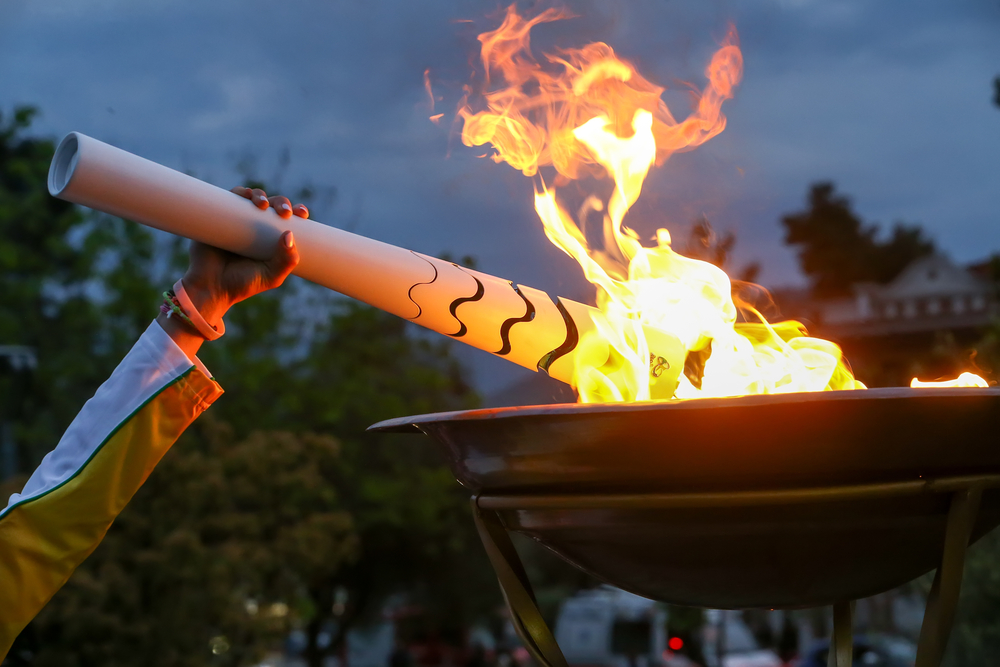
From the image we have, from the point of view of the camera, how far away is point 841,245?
40719 mm

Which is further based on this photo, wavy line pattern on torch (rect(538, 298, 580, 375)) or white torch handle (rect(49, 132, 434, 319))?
wavy line pattern on torch (rect(538, 298, 580, 375))

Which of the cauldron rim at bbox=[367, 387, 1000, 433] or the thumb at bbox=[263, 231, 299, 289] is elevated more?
the thumb at bbox=[263, 231, 299, 289]

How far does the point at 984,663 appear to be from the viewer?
5902 millimetres

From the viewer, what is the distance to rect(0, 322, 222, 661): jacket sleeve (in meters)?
1.84

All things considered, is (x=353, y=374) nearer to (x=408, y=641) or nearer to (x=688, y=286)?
(x=408, y=641)

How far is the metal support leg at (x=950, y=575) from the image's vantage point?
1.67 meters

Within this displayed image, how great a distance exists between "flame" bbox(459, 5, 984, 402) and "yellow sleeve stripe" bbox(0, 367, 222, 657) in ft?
3.32

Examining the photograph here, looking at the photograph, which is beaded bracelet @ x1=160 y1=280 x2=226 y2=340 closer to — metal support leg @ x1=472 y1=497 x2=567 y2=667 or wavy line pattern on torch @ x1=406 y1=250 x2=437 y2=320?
wavy line pattern on torch @ x1=406 y1=250 x2=437 y2=320

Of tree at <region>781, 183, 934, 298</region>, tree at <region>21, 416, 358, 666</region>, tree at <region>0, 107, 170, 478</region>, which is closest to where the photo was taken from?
tree at <region>21, 416, 358, 666</region>

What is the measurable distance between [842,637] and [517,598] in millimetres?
831

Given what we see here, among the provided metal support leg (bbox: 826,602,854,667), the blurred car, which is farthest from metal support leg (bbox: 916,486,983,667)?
the blurred car

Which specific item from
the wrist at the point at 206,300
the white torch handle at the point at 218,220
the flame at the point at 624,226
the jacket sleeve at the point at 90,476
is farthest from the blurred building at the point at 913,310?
the jacket sleeve at the point at 90,476

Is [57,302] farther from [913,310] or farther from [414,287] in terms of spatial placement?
[913,310]

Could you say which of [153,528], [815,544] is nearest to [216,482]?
[153,528]
